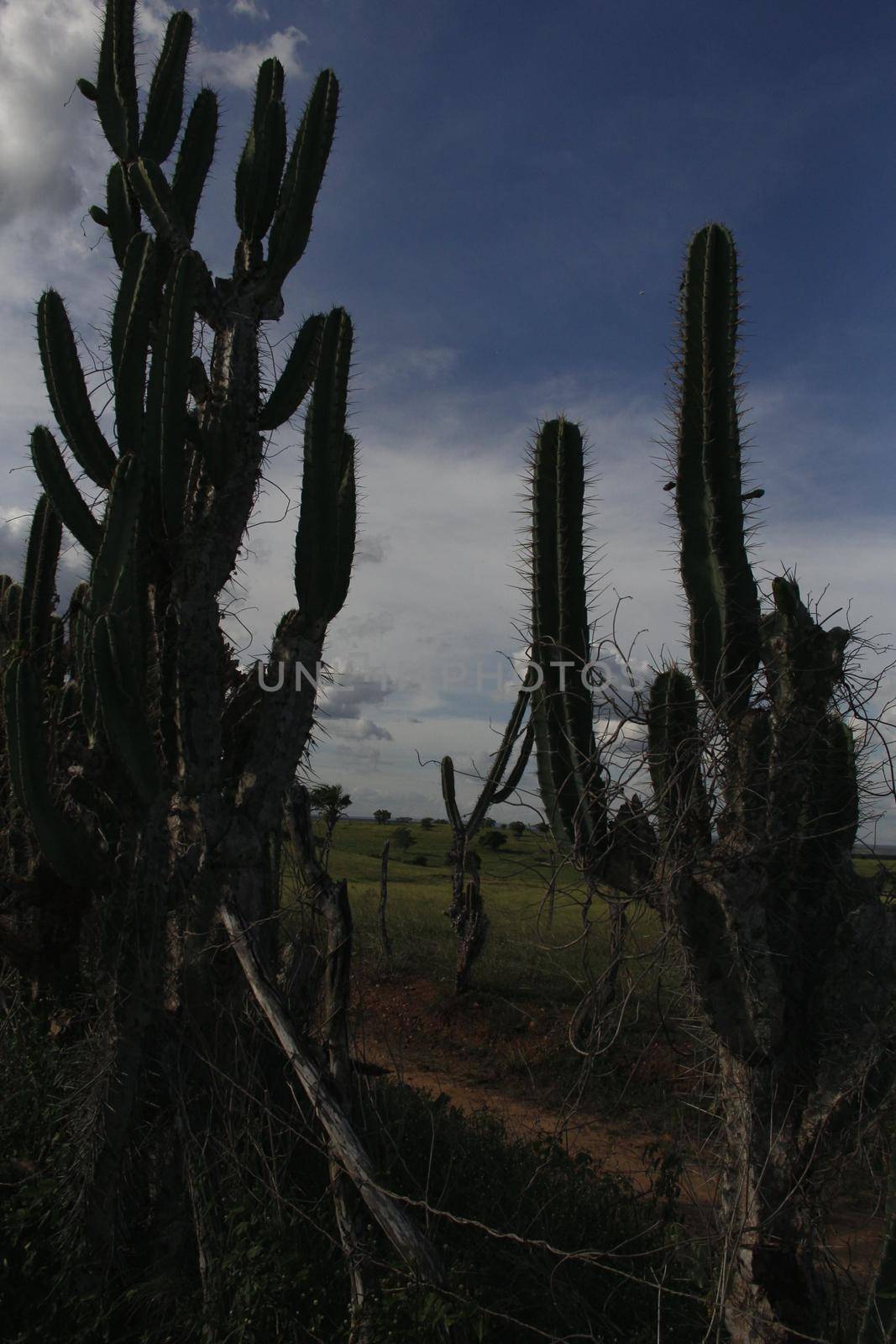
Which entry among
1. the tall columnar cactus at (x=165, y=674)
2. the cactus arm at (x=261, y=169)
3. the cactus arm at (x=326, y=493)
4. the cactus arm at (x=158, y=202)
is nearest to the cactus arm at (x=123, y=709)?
the tall columnar cactus at (x=165, y=674)

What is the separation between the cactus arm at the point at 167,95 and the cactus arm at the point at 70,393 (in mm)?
1753

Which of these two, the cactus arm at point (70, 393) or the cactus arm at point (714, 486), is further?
the cactus arm at point (70, 393)

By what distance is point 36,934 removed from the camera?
573 cm

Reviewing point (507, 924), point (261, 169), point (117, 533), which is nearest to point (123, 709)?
point (117, 533)

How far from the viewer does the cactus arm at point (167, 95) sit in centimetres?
639

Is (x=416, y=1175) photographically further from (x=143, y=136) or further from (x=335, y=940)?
(x=143, y=136)

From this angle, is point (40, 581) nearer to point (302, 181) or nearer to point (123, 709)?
point (123, 709)

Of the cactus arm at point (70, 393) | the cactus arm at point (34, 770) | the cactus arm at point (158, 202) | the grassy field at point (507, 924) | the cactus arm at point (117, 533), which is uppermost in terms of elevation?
the cactus arm at point (158, 202)

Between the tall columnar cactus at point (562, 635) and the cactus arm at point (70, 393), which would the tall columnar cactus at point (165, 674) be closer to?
the cactus arm at point (70, 393)

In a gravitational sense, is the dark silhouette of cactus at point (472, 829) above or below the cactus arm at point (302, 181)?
below

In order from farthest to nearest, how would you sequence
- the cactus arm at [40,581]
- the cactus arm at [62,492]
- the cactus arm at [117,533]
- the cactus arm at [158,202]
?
the cactus arm at [40,581]
the cactus arm at [158,202]
the cactus arm at [62,492]
the cactus arm at [117,533]

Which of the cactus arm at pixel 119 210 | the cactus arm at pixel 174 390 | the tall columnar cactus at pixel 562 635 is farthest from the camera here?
the cactus arm at pixel 119 210

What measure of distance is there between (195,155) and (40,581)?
3634 millimetres

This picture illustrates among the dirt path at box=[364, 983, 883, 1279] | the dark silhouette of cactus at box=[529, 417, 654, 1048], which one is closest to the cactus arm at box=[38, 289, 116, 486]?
the dark silhouette of cactus at box=[529, 417, 654, 1048]
